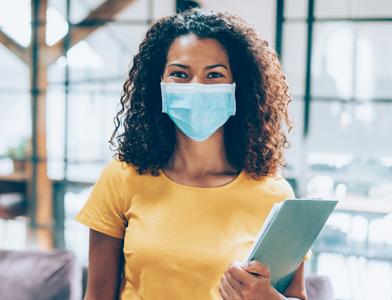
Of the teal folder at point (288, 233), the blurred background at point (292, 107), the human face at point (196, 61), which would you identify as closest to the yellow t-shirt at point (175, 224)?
the teal folder at point (288, 233)

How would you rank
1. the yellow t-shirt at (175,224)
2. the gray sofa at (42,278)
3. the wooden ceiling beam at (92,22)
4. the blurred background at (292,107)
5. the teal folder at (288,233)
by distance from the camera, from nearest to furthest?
the teal folder at (288,233)
the yellow t-shirt at (175,224)
the gray sofa at (42,278)
the blurred background at (292,107)
the wooden ceiling beam at (92,22)

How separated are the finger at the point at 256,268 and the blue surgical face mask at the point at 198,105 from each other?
0.35m

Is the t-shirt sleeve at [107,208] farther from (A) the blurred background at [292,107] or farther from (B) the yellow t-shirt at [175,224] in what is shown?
(A) the blurred background at [292,107]

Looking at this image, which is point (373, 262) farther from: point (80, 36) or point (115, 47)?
point (80, 36)

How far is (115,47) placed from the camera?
278cm

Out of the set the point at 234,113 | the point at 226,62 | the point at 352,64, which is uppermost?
the point at 352,64

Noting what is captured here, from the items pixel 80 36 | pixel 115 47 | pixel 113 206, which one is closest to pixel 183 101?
pixel 113 206

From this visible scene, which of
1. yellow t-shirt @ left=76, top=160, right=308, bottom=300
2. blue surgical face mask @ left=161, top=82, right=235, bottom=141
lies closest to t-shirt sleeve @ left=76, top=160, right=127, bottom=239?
yellow t-shirt @ left=76, top=160, right=308, bottom=300

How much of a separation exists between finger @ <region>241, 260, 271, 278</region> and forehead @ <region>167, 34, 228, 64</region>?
49 centimetres

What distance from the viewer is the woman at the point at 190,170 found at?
83 centimetres

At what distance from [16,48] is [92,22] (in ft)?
2.39

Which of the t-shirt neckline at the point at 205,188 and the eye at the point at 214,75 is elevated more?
the eye at the point at 214,75

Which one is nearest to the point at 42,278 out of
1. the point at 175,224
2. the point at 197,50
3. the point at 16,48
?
the point at 175,224

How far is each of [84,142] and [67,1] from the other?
3.74 ft
